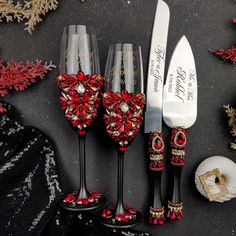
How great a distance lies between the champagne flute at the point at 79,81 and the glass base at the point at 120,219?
0.04 meters

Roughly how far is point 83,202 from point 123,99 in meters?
0.22

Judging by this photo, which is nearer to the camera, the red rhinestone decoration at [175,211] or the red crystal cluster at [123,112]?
the red crystal cluster at [123,112]

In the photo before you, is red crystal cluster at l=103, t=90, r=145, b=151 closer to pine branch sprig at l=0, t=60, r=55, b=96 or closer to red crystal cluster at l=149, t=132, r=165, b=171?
red crystal cluster at l=149, t=132, r=165, b=171

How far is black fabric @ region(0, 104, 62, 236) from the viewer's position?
845 millimetres

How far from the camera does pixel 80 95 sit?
803 mm

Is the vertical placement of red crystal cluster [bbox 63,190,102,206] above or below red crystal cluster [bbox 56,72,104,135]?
below

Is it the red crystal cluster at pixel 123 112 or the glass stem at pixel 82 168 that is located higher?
the red crystal cluster at pixel 123 112

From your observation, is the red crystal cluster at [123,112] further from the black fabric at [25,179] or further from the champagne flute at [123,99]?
the black fabric at [25,179]

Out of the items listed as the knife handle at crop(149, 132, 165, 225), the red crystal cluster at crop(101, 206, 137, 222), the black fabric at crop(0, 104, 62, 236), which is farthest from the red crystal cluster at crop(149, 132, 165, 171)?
the black fabric at crop(0, 104, 62, 236)

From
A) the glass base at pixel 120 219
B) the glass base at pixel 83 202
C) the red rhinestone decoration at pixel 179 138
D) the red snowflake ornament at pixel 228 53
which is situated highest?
the red snowflake ornament at pixel 228 53

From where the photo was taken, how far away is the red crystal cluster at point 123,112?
31.6 inches

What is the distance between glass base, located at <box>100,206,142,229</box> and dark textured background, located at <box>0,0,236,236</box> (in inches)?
3.8

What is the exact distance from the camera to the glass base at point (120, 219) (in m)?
0.82

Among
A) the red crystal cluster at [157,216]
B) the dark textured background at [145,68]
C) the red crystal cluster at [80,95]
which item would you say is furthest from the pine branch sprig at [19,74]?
the red crystal cluster at [157,216]
